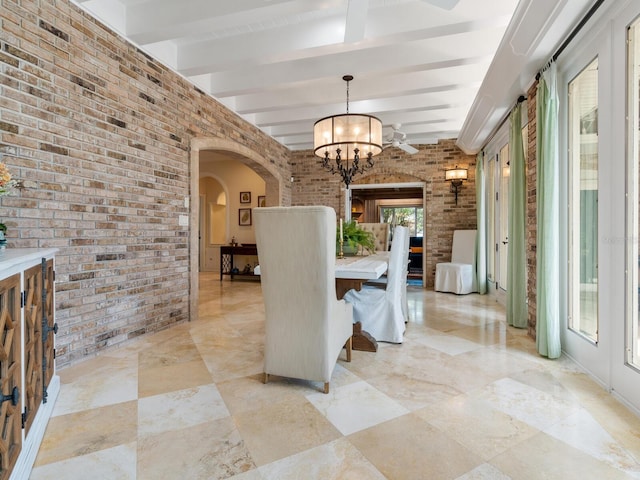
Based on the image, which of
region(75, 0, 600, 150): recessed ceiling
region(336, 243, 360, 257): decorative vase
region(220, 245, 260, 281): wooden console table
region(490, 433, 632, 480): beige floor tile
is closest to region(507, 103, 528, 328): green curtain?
region(75, 0, 600, 150): recessed ceiling

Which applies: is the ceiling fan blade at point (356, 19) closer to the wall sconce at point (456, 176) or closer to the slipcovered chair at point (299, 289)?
the slipcovered chair at point (299, 289)

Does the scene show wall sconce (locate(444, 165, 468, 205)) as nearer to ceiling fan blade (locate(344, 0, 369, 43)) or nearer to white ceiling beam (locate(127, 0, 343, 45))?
white ceiling beam (locate(127, 0, 343, 45))

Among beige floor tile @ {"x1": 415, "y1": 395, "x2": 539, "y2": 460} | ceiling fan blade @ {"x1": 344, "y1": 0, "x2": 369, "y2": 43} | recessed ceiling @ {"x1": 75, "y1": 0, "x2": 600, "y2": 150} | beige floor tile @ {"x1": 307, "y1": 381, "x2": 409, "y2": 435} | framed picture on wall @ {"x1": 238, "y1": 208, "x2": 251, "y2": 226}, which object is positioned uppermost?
recessed ceiling @ {"x1": 75, "y1": 0, "x2": 600, "y2": 150}

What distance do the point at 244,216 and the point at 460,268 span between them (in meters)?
4.89

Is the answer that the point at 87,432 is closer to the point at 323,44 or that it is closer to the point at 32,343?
the point at 32,343

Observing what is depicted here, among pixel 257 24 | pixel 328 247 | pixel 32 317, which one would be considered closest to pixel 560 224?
pixel 328 247

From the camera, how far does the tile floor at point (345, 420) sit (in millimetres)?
1398

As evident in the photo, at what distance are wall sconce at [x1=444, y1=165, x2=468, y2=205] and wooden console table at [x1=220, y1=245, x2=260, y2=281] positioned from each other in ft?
12.8

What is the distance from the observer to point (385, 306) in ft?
9.97

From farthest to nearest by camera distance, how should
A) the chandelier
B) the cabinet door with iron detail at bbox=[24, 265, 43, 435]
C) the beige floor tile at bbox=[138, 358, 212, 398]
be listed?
the chandelier
the beige floor tile at bbox=[138, 358, 212, 398]
the cabinet door with iron detail at bbox=[24, 265, 43, 435]

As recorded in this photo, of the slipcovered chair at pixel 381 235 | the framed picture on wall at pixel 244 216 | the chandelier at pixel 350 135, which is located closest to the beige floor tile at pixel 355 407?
the chandelier at pixel 350 135

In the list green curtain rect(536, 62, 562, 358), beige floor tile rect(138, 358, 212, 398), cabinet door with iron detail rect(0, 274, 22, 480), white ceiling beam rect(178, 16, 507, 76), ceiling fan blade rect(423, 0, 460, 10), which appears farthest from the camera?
white ceiling beam rect(178, 16, 507, 76)

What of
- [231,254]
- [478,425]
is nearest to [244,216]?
[231,254]

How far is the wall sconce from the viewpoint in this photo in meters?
6.00
